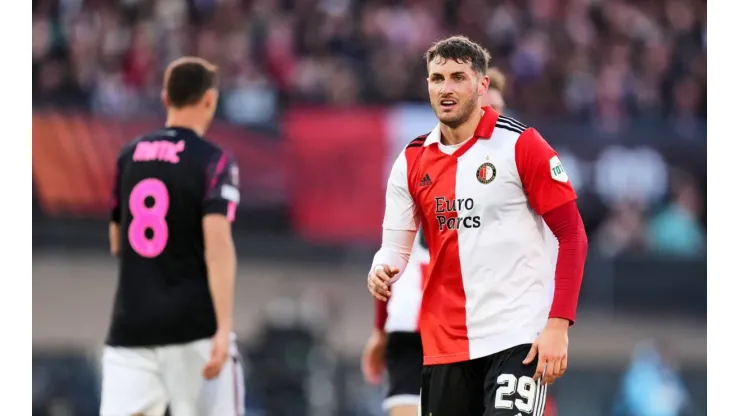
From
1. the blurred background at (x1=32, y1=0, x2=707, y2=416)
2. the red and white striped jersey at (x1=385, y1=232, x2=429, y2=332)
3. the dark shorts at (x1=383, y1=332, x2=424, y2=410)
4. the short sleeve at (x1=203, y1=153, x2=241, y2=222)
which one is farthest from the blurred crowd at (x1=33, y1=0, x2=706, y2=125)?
the short sleeve at (x1=203, y1=153, x2=241, y2=222)

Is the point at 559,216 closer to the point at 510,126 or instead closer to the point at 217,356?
the point at 510,126

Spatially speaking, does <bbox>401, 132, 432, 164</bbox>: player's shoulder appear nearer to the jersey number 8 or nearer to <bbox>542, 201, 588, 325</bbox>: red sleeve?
<bbox>542, 201, 588, 325</bbox>: red sleeve

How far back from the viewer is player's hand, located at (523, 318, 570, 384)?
194 inches

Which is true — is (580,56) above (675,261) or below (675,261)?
above

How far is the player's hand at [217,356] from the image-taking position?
627cm

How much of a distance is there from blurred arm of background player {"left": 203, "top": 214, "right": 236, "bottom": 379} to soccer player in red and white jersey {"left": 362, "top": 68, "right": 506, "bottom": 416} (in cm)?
94

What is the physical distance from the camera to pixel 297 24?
17.5 meters

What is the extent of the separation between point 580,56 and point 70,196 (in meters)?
7.53

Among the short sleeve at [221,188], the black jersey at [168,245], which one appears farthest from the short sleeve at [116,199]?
the short sleeve at [221,188]
